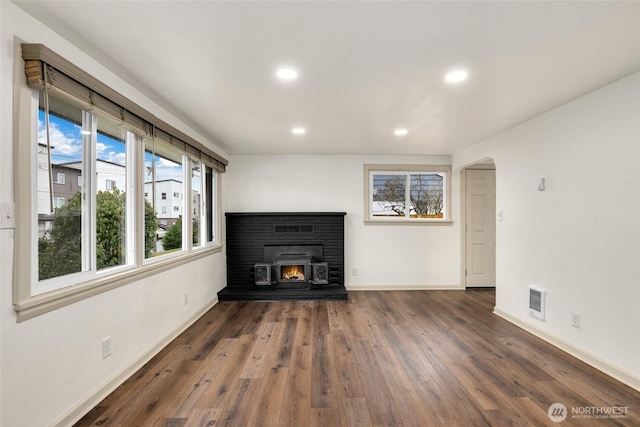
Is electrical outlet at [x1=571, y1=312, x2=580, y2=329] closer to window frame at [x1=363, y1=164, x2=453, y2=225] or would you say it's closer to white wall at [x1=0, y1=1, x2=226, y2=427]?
window frame at [x1=363, y1=164, x2=453, y2=225]

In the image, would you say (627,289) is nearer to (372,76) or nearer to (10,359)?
(372,76)

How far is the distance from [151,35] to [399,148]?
3.59 meters

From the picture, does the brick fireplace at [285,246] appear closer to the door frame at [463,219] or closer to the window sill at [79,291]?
the window sill at [79,291]

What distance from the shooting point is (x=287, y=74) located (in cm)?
214

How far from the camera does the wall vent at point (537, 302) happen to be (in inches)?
119

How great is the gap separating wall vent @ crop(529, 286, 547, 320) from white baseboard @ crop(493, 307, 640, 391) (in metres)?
0.16

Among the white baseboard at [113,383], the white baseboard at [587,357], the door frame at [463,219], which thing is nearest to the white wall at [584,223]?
the white baseboard at [587,357]

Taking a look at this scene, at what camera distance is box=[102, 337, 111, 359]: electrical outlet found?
201cm

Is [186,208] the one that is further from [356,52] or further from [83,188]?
[356,52]

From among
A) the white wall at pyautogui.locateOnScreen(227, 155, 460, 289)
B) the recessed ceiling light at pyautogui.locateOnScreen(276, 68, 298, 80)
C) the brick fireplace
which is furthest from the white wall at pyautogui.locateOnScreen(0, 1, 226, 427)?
the white wall at pyautogui.locateOnScreen(227, 155, 460, 289)

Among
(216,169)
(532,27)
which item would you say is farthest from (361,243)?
(532,27)

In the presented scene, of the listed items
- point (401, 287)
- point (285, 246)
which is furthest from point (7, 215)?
point (401, 287)

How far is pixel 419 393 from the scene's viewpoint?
6.75 feet

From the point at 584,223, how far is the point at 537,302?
1.02 metres
